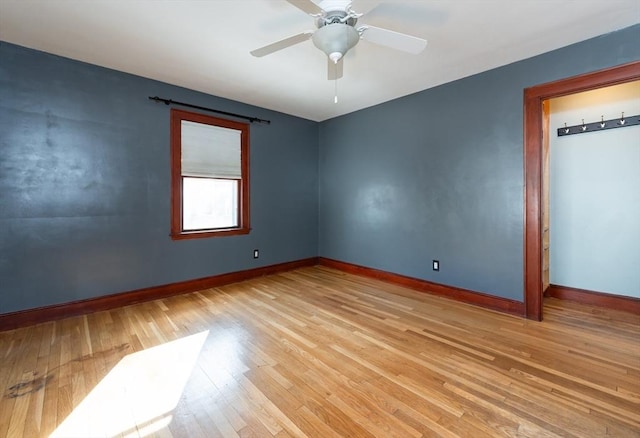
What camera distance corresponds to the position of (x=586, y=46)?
100 inches

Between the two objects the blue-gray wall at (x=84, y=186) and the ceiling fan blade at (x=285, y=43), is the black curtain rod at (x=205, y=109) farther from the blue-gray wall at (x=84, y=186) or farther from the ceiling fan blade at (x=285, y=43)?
the ceiling fan blade at (x=285, y=43)

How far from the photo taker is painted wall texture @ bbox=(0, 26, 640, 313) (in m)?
2.69

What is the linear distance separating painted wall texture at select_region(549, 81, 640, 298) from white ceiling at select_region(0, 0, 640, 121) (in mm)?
1215

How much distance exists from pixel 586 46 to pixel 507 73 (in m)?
0.62

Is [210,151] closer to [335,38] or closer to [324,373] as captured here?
[335,38]

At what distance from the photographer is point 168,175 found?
11.7 feet

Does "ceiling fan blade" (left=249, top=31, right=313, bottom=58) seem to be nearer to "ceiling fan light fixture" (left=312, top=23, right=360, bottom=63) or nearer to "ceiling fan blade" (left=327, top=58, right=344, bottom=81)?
"ceiling fan light fixture" (left=312, top=23, right=360, bottom=63)

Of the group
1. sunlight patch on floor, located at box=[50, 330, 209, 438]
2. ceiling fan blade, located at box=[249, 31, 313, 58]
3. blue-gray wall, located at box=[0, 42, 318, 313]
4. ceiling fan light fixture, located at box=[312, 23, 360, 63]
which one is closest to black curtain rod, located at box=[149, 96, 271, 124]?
blue-gray wall, located at box=[0, 42, 318, 313]

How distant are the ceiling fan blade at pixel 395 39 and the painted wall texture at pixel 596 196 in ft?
9.01

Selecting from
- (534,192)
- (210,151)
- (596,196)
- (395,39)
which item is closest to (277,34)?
(395,39)

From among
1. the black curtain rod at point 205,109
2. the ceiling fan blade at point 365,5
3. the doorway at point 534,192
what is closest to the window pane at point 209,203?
the black curtain rod at point 205,109

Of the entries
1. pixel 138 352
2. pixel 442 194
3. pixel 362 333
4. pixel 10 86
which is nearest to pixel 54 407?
pixel 138 352

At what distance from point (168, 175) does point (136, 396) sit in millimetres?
2586

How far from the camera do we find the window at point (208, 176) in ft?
11.9
